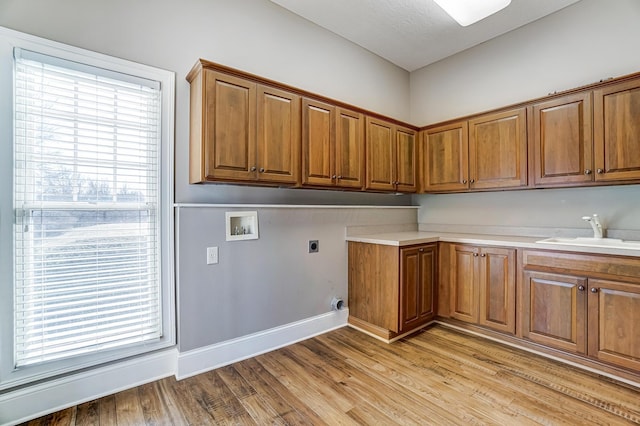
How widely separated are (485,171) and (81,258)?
3.53m

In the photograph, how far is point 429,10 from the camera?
2889 millimetres

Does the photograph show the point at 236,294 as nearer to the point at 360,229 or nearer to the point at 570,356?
the point at 360,229

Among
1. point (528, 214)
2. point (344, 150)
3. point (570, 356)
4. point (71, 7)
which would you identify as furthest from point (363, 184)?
point (71, 7)

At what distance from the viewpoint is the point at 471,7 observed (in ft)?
7.02

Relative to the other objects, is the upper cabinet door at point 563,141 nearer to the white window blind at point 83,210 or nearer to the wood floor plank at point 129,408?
the white window blind at point 83,210

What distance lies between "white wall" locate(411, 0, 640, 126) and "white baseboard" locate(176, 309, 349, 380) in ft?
9.47

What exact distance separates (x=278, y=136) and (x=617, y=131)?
266 centimetres

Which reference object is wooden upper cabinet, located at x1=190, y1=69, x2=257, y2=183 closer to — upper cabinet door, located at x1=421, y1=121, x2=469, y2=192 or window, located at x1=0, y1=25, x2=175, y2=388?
window, located at x1=0, y1=25, x2=175, y2=388

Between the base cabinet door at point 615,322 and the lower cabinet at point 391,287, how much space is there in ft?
4.11

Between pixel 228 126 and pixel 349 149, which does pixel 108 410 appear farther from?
pixel 349 149

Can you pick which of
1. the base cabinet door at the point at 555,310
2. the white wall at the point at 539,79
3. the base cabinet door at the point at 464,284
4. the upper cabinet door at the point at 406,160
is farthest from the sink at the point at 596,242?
the upper cabinet door at the point at 406,160

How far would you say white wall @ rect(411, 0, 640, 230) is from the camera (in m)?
2.58

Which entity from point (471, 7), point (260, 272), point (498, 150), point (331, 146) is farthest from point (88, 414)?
point (498, 150)

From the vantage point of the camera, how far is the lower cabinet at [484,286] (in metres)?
2.68
